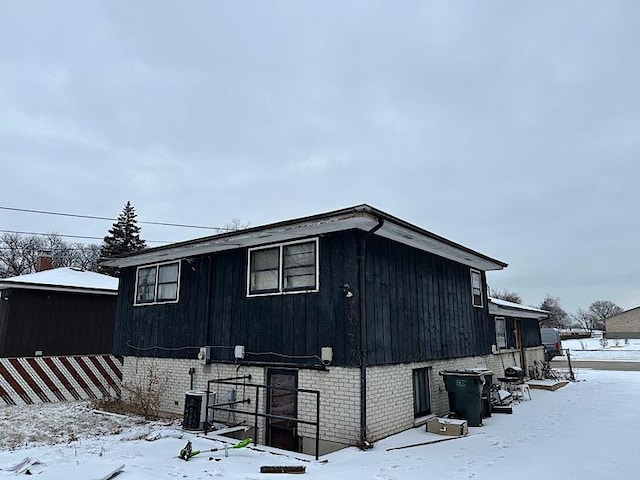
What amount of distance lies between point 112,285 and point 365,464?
463 inches

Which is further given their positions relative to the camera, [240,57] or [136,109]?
[136,109]

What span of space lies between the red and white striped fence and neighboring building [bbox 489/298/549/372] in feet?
42.7

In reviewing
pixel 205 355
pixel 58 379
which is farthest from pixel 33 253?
pixel 205 355

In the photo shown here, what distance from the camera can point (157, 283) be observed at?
10.8 metres

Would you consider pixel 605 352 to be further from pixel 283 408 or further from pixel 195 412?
pixel 195 412

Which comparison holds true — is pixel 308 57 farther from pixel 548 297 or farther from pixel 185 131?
pixel 548 297

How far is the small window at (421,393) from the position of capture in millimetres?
8578

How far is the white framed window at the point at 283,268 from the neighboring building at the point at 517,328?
29.8ft

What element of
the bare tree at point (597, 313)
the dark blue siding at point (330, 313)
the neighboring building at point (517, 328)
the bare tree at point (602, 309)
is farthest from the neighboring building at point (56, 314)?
the bare tree at point (602, 309)

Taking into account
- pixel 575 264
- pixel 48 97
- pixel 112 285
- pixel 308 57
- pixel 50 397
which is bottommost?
pixel 50 397

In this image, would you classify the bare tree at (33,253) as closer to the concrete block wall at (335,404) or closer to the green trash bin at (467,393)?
the concrete block wall at (335,404)

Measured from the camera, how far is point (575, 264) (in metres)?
32.5

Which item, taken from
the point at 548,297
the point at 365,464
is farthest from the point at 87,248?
the point at 548,297

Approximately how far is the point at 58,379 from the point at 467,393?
38.0ft
